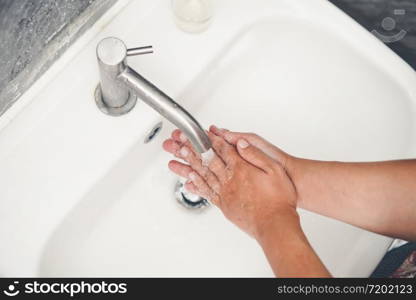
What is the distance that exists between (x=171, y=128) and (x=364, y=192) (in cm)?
30

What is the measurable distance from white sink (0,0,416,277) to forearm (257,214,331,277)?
12 centimetres

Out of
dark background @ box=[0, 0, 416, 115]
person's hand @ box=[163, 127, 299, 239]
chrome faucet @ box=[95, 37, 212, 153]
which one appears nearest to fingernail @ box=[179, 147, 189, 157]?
person's hand @ box=[163, 127, 299, 239]

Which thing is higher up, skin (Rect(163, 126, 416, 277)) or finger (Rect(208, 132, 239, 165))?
finger (Rect(208, 132, 239, 165))

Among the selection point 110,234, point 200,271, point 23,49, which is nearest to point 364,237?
point 200,271

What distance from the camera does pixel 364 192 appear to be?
0.74 meters

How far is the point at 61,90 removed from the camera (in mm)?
729

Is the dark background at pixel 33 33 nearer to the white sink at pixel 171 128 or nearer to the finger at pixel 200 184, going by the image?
the white sink at pixel 171 128

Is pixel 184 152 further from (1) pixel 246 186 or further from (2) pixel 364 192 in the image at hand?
(2) pixel 364 192

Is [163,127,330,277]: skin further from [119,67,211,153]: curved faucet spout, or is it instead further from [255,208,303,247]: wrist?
[119,67,211,153]: curved faucet spout

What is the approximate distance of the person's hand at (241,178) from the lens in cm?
73

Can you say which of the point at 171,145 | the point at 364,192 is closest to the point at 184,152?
the point at 171,145

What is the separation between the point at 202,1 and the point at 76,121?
0.81ft

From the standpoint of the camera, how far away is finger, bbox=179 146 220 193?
0.76 m

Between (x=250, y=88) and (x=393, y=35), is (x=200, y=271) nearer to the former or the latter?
(x=250, y=88)
